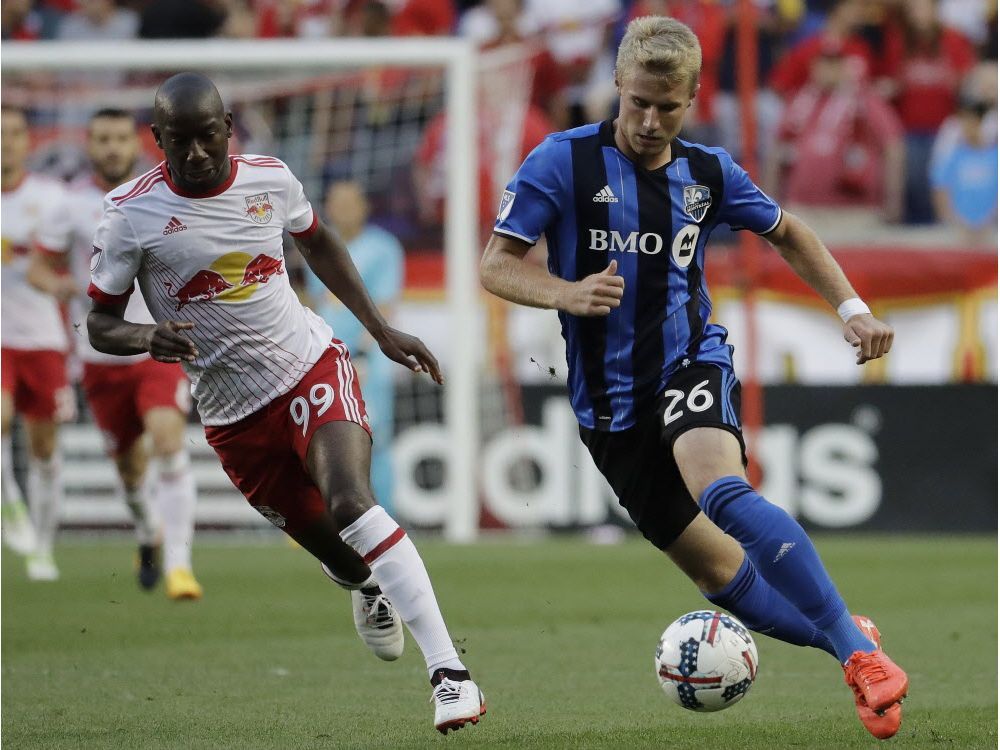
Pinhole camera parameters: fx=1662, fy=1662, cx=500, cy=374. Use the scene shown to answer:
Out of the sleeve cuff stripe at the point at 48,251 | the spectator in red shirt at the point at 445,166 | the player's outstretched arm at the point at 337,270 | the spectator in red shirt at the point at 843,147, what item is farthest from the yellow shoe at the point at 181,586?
the spectator in red shirt at the point at 843,147

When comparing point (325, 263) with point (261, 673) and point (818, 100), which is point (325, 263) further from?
point (818, 100)

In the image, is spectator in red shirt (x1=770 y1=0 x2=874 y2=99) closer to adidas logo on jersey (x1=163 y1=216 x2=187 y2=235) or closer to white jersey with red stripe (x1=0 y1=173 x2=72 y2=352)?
white jersey with red stripe (x1=0 y1=173 x2=72 y2=352)

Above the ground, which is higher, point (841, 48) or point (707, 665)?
point (841, 48)

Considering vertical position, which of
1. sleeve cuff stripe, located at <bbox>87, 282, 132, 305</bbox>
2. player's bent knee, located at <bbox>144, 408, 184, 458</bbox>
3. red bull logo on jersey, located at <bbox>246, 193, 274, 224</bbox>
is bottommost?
player's bent knee, located at <bbox>144, 408, 184, 458</bbox>

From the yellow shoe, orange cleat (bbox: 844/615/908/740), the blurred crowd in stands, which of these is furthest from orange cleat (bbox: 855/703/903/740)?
the blurred crowd in stands

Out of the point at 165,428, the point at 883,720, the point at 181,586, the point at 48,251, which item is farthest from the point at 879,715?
the point at 48,251

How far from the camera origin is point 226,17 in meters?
16.9

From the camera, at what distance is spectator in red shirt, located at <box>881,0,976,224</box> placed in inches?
624

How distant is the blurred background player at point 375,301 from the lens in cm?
1327

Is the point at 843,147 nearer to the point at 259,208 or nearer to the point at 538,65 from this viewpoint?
the point at 538,65

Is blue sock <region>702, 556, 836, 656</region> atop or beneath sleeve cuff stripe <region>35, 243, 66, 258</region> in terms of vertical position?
beneath

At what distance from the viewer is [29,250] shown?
10406mm

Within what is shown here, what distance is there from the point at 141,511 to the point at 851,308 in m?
5.70

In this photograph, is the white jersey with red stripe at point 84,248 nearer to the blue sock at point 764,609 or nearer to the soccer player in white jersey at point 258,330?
the soccer player in white jersey at point 258,330
